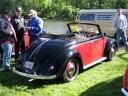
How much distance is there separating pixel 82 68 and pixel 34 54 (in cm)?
139

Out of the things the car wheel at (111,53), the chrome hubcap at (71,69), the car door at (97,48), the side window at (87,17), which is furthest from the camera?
the side window at (87,17)

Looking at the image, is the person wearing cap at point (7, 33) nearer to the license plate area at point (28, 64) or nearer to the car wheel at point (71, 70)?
the license plate area at point (28, 64)

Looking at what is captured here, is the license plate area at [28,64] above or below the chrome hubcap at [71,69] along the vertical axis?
above

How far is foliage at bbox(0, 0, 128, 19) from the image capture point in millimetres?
49406

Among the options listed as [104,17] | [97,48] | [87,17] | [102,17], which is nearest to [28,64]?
[97,48]

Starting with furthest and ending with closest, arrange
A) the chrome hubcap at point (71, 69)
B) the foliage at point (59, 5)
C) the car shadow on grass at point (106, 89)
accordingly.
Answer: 1. the foliage at point (59, 5)
2. the chrome hubcap at point (71, 69)
3. the car shadow on grass at point (106, 89)

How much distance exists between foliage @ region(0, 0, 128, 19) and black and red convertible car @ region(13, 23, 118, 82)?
34.6m

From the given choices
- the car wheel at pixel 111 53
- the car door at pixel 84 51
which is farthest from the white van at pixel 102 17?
the car door at pixel 84 51

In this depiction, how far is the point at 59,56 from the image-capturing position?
317 inches

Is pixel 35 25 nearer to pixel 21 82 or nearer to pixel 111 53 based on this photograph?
pixel 21 82

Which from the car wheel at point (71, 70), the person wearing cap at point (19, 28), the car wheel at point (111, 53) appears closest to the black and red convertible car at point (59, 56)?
the car wheel at point (71, 70)

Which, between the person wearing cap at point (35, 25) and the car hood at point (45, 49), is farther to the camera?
the person wearing cap at point (35, 25)

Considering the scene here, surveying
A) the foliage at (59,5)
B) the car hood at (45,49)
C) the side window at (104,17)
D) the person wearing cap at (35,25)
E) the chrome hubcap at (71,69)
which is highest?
the person wearing cap at (35,25)

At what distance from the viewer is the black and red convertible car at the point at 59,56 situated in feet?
26.0
